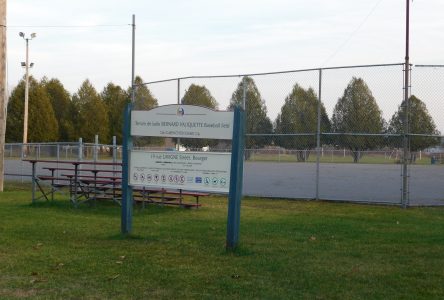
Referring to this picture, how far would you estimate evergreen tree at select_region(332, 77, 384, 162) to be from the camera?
1513 centimetres

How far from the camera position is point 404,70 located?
1435 cm

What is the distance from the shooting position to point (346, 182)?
1938 centimetres

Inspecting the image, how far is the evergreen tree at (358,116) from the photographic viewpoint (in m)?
15.1

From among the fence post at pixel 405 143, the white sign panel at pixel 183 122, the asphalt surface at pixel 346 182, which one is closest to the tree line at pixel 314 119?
the fence post at pixel 405 143

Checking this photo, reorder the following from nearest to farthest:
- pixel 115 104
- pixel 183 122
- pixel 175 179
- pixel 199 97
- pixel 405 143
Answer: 1. pixel 183 122
2. pixel 175 179
3. pixel 405 143
4. pixel 199 97
5. pixel 115 104

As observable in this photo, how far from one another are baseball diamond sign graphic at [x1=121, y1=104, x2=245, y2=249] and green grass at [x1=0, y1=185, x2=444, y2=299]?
0.79 meters

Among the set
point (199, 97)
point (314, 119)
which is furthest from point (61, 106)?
point (314, 119)

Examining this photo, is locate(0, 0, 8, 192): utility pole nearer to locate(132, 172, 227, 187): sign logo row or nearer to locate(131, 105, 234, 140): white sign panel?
locate(131, 105, 234, 140): white sign panel

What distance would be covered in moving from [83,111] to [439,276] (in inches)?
1857

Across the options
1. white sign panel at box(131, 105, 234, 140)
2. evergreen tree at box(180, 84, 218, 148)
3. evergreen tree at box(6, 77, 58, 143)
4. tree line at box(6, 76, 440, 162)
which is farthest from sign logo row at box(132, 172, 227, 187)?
evergreen tree at box(6, 77, 58, 143)

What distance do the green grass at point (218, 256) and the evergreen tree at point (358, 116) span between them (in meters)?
3.05

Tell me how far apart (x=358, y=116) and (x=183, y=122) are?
7556 millimetres

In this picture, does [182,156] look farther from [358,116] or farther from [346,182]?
[346,182]

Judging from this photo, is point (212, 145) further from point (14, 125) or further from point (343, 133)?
point (14, 125)
